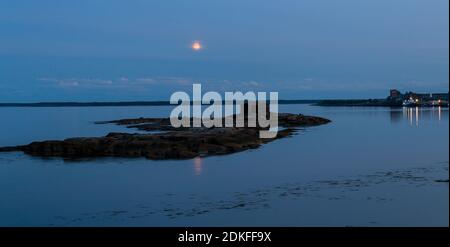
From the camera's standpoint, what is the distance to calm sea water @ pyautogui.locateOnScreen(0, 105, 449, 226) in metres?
20.2

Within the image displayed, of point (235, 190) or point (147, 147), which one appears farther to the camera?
point (147, 147)

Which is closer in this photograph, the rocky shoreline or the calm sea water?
the calm sea water

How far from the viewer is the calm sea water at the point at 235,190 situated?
20.2m

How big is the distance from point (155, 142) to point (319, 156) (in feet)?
46.1

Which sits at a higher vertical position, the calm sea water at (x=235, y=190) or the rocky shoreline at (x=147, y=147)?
the rocky shoreline at (x=147, y=147)

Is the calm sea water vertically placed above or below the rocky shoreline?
below

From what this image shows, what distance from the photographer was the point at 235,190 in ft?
86.2

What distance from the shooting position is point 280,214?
2042 cm

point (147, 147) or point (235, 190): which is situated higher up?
point (147, 147)

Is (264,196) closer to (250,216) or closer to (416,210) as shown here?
(250,216)
